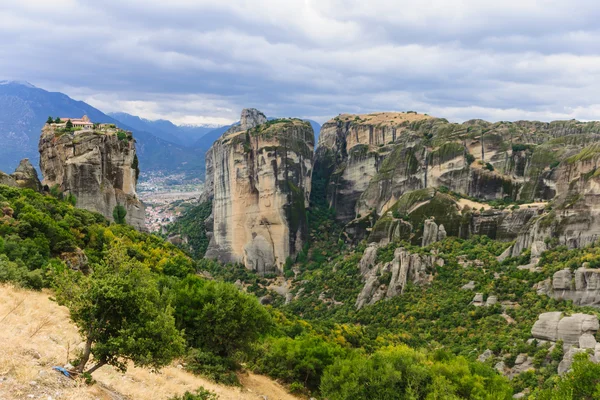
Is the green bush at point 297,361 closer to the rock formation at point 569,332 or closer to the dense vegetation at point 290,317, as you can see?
the dense vegetation at point 290,317

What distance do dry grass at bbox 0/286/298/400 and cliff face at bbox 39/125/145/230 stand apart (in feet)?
76.0

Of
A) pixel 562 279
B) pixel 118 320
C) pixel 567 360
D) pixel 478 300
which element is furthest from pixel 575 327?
pixel 118 320

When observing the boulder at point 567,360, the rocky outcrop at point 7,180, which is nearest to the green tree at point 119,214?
the rocky outcrop at point 7,180

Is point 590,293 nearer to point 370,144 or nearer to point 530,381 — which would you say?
point 530,381

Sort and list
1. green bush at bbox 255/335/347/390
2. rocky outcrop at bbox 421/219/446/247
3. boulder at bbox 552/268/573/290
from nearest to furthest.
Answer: green bush at bbox 255/335/347/390, boulder at bbox 552/268/573/290, rocky outcrop at bbox 421/219/446/247

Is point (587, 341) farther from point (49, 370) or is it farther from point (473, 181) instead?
point (473, 181)

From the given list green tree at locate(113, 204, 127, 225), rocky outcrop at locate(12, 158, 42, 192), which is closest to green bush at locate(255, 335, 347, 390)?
green tree at locate(113, 204, 127, 225)

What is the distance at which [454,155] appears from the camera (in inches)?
2341

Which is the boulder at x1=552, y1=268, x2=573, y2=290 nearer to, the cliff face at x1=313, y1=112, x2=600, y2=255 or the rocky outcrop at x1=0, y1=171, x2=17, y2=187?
the cliff face at x1=313, y1=112, x2=600, y2=255

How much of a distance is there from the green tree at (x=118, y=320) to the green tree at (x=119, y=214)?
A: 3237cm

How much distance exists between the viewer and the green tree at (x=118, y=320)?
1062cm

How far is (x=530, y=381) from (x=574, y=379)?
312 inches

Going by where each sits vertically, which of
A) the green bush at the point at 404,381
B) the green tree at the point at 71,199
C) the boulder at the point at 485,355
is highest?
the green tree at the point at 71,199

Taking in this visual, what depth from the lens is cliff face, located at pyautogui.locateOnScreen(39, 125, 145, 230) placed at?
39.9m
